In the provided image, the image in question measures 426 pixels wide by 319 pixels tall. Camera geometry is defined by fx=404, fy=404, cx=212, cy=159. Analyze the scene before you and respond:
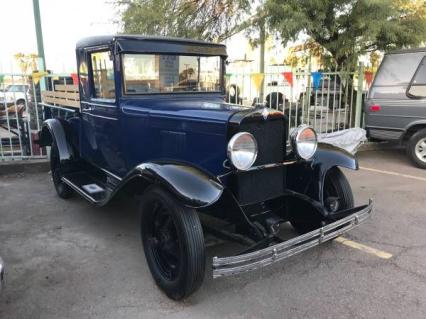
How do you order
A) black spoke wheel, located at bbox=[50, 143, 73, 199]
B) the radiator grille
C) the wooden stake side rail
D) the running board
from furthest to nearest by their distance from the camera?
black spoke wheel, located at bbox=[50, 143, 73, 199], the wooden stake side rail, the running board, the radiator grille

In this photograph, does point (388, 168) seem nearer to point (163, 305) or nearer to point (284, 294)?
point (284, 294)

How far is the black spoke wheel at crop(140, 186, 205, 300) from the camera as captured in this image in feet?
8.80

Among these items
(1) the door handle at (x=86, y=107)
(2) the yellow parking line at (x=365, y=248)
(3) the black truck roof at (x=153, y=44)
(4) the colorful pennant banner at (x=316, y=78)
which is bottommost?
(2) the yellow parking line at (x=365, y=248)

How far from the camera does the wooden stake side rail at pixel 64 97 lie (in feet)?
16.3

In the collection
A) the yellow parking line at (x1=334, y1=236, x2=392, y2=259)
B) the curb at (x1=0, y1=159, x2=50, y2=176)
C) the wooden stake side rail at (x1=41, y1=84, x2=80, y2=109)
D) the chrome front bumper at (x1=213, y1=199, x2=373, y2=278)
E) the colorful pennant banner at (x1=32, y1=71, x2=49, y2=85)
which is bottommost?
the yellow parking line at (x1=334, y1=236, x2=392, y2=259)

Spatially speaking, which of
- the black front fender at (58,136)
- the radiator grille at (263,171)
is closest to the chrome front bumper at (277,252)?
the radiator grille at (263,171)

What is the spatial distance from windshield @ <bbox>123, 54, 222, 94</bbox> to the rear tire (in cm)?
401

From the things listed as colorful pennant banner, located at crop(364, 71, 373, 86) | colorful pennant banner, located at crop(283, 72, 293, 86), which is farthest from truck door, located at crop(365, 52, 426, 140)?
colorful pennant banner, located at crop(283, 72, 293, 86)

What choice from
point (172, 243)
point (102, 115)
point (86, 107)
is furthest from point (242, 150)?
point (86, 107)

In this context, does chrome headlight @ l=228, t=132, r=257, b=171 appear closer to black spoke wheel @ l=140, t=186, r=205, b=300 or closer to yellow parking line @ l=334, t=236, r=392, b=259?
black spoke wheel @ l=140, t=186, r=205, b=300

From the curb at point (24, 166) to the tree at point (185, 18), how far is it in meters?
3.30

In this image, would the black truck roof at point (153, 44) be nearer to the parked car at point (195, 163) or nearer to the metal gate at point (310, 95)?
the parked car at point (195, 163)

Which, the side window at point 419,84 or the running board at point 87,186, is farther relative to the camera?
the side window at point 419,84

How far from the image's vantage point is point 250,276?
3.21m
